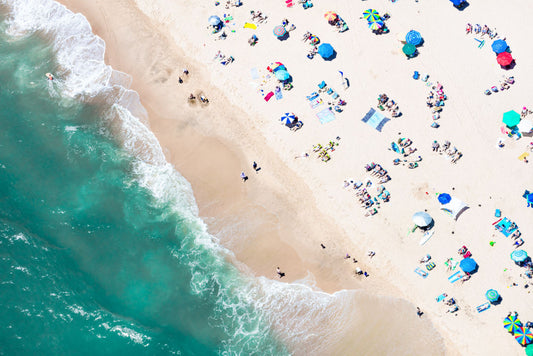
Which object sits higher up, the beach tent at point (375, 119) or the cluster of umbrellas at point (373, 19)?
the cluster of umbrellas at point (373, 19)

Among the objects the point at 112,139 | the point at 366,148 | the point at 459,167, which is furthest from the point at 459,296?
the point at 112,139

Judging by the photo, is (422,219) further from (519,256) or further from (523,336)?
(523,336)

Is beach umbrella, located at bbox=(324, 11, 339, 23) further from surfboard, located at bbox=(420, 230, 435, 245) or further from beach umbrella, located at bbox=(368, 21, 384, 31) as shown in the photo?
surfboard, located at bbox=(420, 230, 435, 245)

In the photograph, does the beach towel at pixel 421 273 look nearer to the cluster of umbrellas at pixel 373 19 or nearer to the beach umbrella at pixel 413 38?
the beach umbrella at pixel 413 38

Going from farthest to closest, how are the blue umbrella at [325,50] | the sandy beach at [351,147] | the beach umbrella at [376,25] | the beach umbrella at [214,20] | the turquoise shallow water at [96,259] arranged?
the beach umbrella at [214,20]
the beach umbrella at [376,25]
the blue umbrella at [325,50]
the sandy beach at [351,147]
the turquoise shallow water at [96,259]

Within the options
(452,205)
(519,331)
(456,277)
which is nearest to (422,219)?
(452,205)

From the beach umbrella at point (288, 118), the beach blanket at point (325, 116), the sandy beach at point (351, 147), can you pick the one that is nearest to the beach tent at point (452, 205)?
the sandy beach at point (351, 147)

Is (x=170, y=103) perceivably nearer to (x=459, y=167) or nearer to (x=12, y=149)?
(x=12, y=149)
